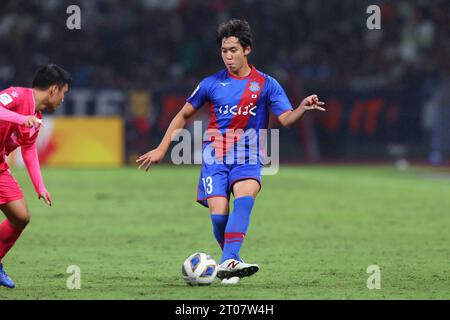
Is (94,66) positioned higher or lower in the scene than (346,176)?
higher

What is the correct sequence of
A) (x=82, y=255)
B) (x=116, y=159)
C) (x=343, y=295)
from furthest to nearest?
(x=116, y=159), (x=82, y=255), (x=343, y=295)

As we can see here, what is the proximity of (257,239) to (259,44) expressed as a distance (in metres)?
16.5

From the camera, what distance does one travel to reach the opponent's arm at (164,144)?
26.2 ft

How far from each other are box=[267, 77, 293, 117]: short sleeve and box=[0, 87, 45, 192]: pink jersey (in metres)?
1.89

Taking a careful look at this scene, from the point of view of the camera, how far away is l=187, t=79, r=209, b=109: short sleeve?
27.3 ft

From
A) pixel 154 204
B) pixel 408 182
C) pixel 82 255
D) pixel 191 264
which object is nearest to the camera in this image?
pixel 191 264

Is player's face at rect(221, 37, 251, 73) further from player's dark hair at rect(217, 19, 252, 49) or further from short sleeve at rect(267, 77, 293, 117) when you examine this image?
short sleeve at rect(267, 77, 293, 117)

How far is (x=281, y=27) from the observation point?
28.4 m

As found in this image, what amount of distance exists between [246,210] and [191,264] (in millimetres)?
646

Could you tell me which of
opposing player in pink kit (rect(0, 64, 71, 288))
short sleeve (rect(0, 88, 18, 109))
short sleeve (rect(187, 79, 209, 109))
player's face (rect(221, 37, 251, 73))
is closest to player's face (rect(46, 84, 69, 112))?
opposing player in pink kit (rect(0, 64, 71, 288))

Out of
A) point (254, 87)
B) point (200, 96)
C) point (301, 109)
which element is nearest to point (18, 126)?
point (200, 96)

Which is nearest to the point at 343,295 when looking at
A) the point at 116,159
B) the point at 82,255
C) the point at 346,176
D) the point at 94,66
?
the point at 82,255

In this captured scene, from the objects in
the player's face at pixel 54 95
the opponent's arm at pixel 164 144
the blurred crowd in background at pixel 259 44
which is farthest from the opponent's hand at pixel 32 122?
the blurred crowd in background at pixel 259 44
